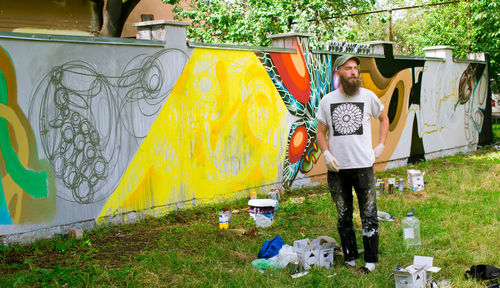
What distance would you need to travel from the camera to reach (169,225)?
7.40m

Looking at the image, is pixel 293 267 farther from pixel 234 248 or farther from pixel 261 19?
pixel 261 19

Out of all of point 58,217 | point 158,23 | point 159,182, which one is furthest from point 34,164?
point 158,23

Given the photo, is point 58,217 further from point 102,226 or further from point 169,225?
point 169,225

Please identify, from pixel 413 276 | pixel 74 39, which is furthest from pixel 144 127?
pixel 413 276

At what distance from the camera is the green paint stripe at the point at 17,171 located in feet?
20.0

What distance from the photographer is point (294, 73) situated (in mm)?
10008

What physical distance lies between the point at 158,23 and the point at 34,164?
2715 mm

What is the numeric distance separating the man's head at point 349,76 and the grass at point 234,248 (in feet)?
5.74

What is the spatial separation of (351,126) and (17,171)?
149 inches

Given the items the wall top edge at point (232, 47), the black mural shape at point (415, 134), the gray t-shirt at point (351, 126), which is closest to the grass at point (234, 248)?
the gray t-shirt at point (351, 126)

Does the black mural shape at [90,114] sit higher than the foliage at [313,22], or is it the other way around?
the foliage at [313,22]

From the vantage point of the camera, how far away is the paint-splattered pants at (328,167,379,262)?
532 cm

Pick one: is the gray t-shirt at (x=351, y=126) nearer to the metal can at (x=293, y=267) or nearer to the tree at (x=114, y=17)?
the metal can at (x=293, y=267)

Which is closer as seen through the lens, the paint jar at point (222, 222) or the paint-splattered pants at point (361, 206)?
the paint-splattered pants at point (361, 206)
